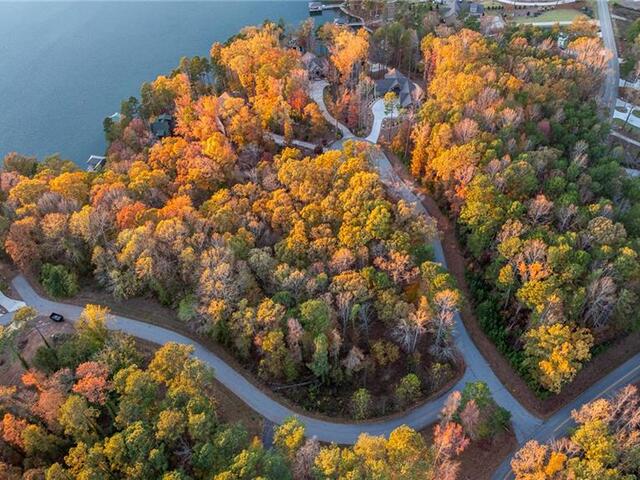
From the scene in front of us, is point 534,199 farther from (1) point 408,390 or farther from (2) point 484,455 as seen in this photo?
(2) point 484,455

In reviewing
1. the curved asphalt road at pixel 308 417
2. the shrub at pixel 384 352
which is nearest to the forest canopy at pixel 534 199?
the curved asphalt road at pixel 308 417

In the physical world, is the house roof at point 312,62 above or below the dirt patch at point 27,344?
above

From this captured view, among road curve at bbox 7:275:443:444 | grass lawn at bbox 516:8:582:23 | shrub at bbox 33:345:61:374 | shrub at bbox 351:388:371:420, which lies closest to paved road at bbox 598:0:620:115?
grass lawn at bbox 516:8:582:23

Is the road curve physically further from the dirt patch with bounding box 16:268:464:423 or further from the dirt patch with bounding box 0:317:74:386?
the dirt patch with bounding box 0:317:74:386

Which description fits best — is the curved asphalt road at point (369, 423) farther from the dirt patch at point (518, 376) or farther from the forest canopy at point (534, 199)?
the forest canopy at point (534, 199)

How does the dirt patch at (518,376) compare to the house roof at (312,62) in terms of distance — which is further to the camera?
the house roof at (312,62)
